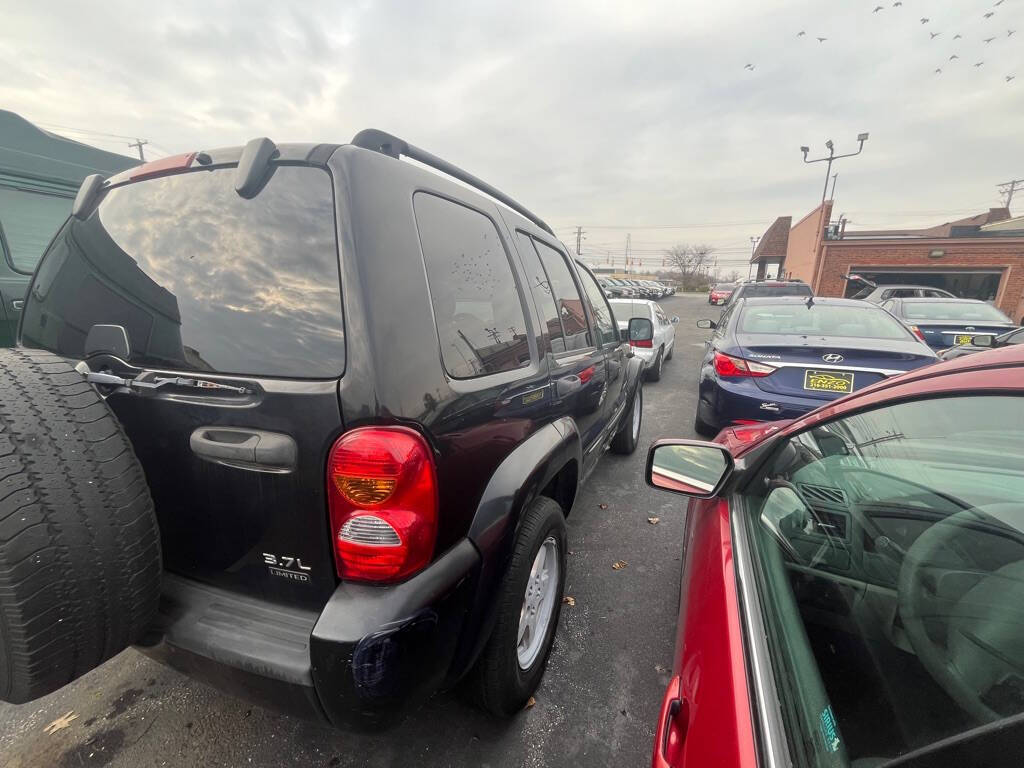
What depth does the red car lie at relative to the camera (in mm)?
813

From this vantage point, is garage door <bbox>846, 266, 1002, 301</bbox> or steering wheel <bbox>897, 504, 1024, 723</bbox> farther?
garage door <bbox>846, 266, 1002, 301</bbox>

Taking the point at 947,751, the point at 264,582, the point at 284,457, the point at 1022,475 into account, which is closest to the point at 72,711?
the point at 264,582

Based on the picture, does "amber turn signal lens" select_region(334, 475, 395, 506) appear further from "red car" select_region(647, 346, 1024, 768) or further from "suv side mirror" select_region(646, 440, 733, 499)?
"suv side mirror" select_region(646, 440, 733, 499)

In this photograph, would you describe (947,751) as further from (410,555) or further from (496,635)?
(496,635)

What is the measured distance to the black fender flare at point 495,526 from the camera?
1.47 m

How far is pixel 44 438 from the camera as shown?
3.70 feet

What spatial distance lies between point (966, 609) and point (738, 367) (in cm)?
337

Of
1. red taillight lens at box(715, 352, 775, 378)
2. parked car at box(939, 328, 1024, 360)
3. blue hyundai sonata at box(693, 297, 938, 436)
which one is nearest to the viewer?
blue hyundai sonata at box(693, 297, 938, 436)

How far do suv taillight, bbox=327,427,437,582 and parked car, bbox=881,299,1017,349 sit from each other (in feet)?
30.9

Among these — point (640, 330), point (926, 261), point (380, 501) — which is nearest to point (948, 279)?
point (926, 261)

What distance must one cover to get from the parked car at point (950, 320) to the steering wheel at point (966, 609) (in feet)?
28.5

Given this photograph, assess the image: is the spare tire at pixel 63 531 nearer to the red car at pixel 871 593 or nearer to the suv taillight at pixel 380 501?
the suv taillight at pixel 380 501

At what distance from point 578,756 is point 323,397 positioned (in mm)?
1661

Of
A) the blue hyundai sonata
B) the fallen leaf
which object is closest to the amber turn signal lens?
the fallen leaf
